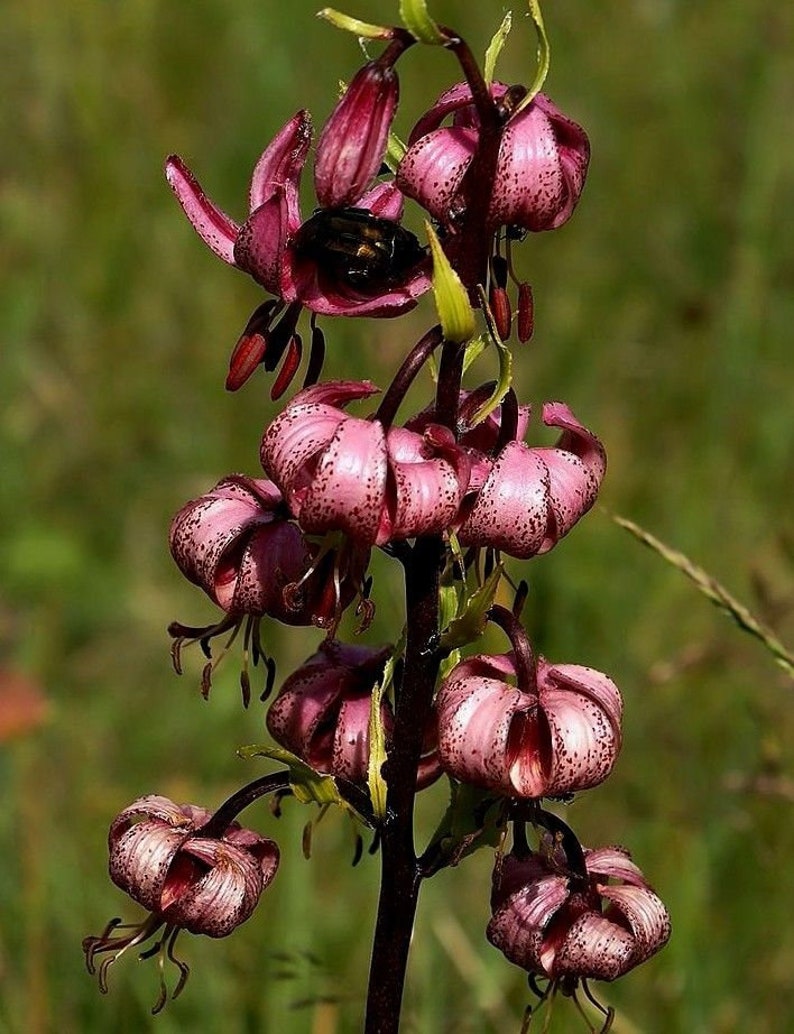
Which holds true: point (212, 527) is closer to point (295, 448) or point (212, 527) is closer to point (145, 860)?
point (295, 448)

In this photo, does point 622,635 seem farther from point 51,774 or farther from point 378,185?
point 378,185

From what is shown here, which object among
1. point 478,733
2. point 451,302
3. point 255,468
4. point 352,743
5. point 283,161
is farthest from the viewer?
point 255,468

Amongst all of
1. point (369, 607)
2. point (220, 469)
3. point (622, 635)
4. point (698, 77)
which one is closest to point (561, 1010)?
point (369, 607)

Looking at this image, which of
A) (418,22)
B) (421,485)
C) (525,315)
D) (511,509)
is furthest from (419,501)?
(418,22)

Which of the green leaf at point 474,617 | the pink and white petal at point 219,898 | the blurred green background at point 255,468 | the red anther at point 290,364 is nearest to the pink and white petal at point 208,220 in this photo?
the red anther at point 290,364

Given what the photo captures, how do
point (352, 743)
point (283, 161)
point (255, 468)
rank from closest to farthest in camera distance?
point (283, 161) → point (352, 743) → point (255, 468)

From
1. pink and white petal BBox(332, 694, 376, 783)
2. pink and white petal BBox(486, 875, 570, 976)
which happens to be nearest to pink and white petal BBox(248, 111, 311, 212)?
pink and white petal BBox(332, 694, 376, 783)

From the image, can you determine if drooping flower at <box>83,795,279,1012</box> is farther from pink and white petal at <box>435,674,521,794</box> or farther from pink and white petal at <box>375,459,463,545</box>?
pink and white petal at <box>375,459,463,545</box>
